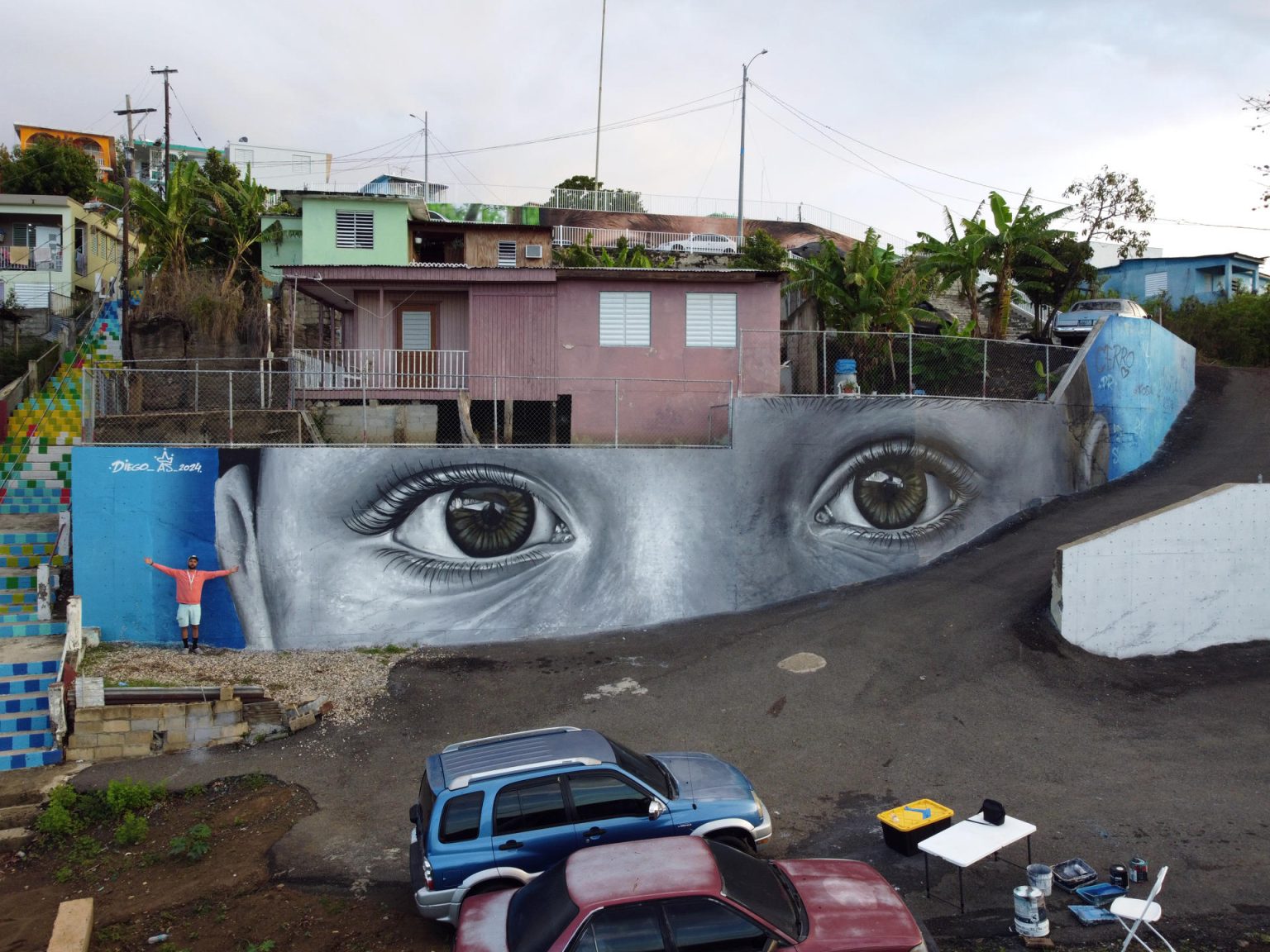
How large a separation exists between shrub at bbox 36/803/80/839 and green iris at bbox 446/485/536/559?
6294 mm

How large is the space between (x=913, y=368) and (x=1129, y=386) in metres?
5.17

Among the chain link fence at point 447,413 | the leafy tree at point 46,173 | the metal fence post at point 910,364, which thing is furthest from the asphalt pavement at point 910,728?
the leafy tree at point 46,173

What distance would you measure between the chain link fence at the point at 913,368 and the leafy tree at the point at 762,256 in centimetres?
1095

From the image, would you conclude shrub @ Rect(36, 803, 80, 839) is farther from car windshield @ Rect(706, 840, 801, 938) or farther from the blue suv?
car windshield @ Rect(706, 840, 801, 938)

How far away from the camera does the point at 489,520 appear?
14148 mm

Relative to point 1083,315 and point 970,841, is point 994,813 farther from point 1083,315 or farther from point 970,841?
point 1083,315

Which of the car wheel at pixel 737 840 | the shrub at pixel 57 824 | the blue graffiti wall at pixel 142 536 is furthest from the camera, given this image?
the blue graffiti wall at pixel 142 536

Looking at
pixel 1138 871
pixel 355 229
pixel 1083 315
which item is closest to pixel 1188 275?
pixel 1083 315

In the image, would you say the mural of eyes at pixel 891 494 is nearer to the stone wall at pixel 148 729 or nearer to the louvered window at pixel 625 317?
the louvered window at pixel 625 317

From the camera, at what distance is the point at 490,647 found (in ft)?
45.6

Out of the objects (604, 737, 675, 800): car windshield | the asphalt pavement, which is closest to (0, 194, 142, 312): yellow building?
the asphalt pavement

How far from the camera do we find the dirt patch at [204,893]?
6.94 metres

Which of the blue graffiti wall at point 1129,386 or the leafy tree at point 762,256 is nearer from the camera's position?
the blue graffiti wall at point 1129,386

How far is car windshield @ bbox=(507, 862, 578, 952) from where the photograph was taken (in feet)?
17.8
